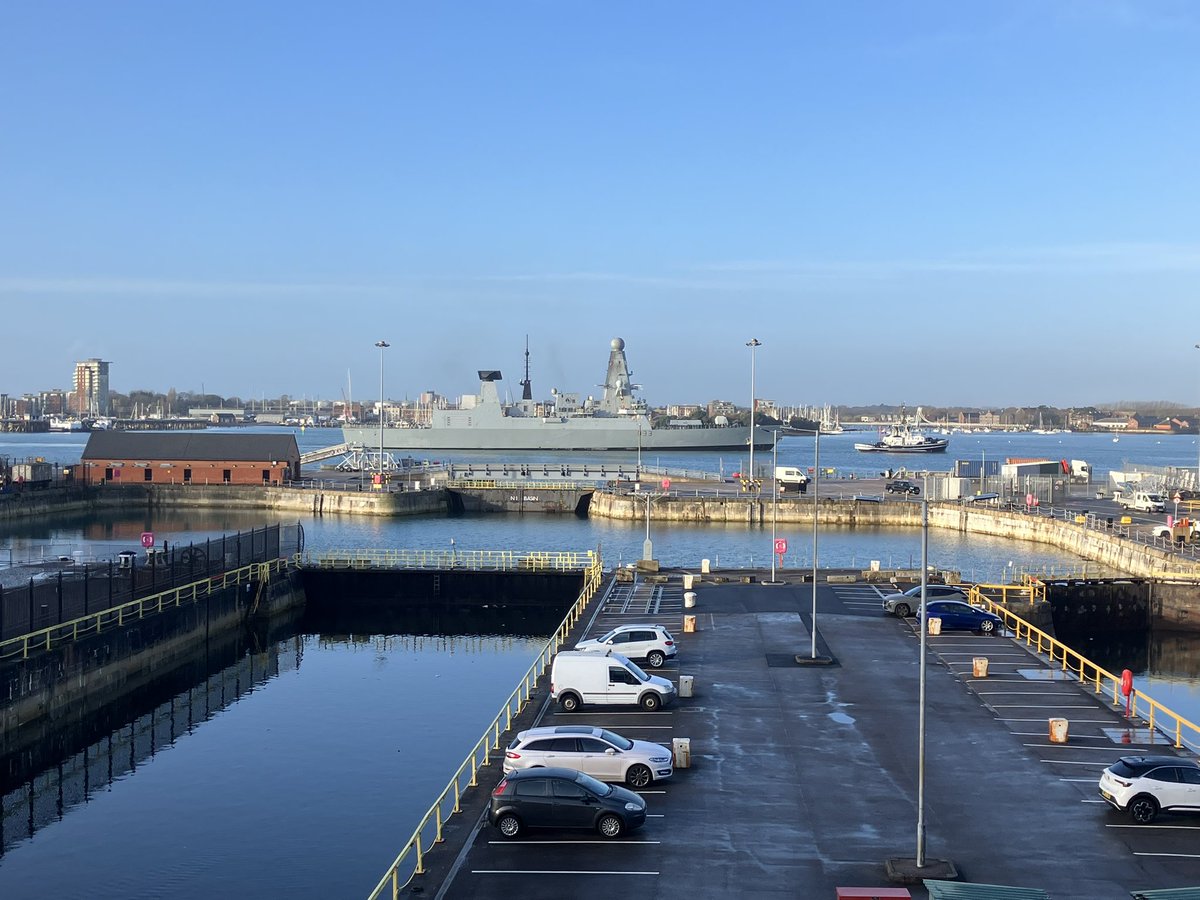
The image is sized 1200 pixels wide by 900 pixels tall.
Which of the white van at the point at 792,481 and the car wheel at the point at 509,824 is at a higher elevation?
the white van at the point at 792,481

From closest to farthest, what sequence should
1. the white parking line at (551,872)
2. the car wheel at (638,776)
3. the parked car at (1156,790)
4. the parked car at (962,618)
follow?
the white parking line at (551,872)
the parked car at (1156,790)
the car wheel at (638,776)
the parked car at (962,618)

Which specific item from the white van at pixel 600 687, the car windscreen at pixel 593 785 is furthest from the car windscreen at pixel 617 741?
the white van at pixel 600 687

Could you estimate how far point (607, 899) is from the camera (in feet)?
54.1

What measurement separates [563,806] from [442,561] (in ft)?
134

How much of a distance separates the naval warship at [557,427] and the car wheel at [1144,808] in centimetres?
14809

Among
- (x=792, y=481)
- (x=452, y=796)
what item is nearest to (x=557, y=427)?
(x=792, y=481)

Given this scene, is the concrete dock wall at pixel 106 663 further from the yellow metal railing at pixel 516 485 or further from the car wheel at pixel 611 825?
the yellow metal railing at pixel 516 485

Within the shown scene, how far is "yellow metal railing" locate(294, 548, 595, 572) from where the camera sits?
52969mm

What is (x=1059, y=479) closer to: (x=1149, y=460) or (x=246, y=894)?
(x=246, y=894)

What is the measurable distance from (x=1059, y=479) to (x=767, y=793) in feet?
249

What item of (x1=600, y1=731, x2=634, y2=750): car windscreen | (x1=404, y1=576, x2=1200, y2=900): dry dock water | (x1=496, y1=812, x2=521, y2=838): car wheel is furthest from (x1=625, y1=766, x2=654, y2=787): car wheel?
(x1=496, y1=812, x2=521, y2=838): car wheel

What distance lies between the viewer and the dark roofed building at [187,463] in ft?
313

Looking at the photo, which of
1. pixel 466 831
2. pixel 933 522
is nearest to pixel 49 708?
pixel 466 831

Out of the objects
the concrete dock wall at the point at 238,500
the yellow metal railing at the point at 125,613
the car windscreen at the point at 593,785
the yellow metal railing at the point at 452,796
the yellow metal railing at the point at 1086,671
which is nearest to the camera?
the yellow metal railing at the point at 452,796
